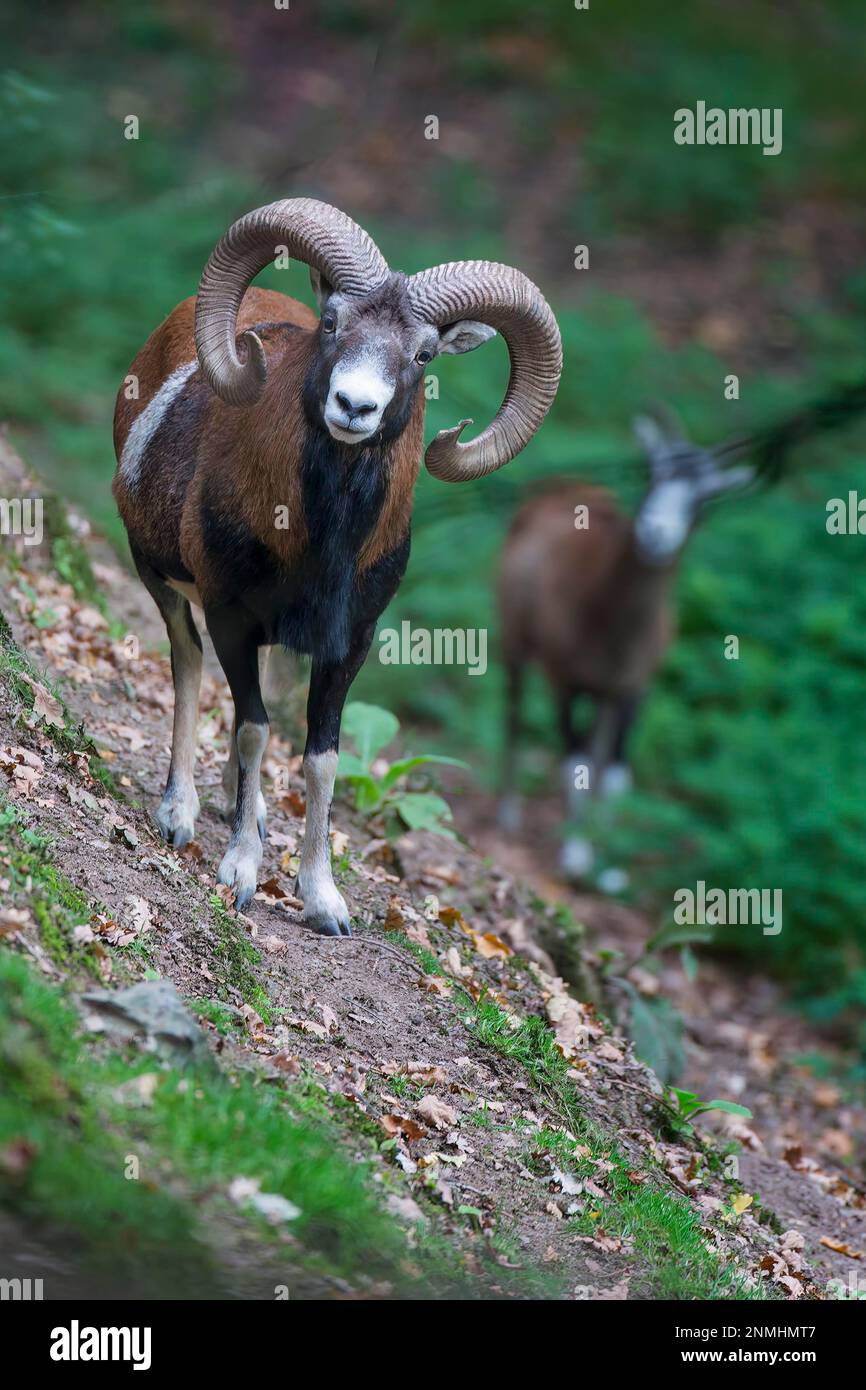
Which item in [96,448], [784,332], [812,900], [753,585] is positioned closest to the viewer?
[812,900]

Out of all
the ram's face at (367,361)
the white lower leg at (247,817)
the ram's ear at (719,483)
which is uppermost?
the ram's ear at (719,483)

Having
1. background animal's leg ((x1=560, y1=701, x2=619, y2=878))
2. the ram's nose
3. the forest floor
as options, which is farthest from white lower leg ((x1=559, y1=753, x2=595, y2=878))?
the ram's nose

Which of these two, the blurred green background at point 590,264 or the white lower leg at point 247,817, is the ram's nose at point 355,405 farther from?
the blurred green background at point 590,264

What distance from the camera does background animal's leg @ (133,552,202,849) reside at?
262 inches

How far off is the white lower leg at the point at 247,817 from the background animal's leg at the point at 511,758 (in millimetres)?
7924

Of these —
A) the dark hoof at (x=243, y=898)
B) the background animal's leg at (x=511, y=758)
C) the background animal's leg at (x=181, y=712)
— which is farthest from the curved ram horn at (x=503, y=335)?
the background animal's leg at (x=511, y=758)

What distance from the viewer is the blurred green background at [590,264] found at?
1174 centimetres

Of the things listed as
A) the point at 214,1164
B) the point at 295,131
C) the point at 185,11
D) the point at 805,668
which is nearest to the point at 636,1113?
the point at 214,1164

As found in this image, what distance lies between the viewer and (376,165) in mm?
22828

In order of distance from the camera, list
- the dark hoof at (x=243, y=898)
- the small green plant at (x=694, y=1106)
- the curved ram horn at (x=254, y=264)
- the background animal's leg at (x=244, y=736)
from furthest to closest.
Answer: the small green plant at (x=694, y=1106)
the background animal's leg at (x=244, y=736)
the dark hoof at (x=243, y=898)
the curved ram horn at (x=254, y=264)

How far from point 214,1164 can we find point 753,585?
12.7m

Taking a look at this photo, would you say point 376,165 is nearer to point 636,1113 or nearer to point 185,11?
point 185,11

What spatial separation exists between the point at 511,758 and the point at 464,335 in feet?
27.7
